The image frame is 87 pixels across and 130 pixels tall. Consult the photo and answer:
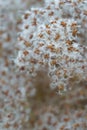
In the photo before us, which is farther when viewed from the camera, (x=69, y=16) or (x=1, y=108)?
(x=1, y=108)

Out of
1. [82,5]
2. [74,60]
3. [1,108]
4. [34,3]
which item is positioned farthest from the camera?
[34,3]

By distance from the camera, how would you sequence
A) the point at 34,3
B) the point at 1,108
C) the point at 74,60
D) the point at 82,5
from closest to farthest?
the point at 74,60, the point at 82,5, the point at 1,108, the point at 34,3

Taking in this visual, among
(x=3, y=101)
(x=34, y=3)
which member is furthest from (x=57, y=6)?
(x=34, y=3)

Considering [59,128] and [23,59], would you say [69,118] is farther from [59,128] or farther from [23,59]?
[23,59]

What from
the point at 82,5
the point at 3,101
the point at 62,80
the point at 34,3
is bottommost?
the point at 62,80

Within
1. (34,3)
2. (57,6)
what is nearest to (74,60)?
(57,6)

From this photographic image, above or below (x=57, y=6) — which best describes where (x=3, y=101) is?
below

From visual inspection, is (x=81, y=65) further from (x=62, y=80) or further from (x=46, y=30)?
(x=46, y=30)
